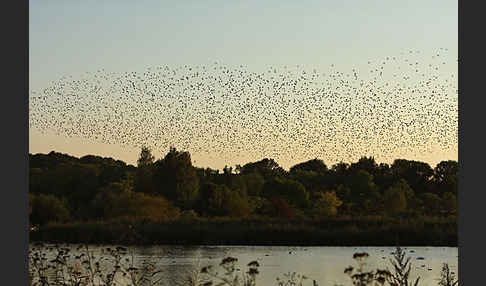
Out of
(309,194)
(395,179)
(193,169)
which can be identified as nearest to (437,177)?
(395,179)

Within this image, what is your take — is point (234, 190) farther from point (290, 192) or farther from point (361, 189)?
point (361, 189)

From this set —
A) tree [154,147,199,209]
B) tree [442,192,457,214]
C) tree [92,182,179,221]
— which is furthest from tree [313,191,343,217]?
tree [92,182,179,221]

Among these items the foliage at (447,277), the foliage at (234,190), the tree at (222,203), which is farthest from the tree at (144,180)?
the foliage at (447,277)

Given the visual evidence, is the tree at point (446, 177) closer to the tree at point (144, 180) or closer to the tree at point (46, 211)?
the tree at point (144, 180)

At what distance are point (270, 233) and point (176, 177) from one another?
2564cm

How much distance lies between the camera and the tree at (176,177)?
2205 inches

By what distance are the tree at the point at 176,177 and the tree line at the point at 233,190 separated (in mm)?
69

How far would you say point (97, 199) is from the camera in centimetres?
4412

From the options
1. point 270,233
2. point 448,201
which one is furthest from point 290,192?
point 270,233

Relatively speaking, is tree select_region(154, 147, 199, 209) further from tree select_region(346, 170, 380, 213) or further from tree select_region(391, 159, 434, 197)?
tree select_region(391, 159, 434, 197)

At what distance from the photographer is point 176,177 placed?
2250 inches

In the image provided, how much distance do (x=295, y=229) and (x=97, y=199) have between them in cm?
1506

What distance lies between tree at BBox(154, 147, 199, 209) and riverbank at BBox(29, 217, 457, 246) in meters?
21.1
